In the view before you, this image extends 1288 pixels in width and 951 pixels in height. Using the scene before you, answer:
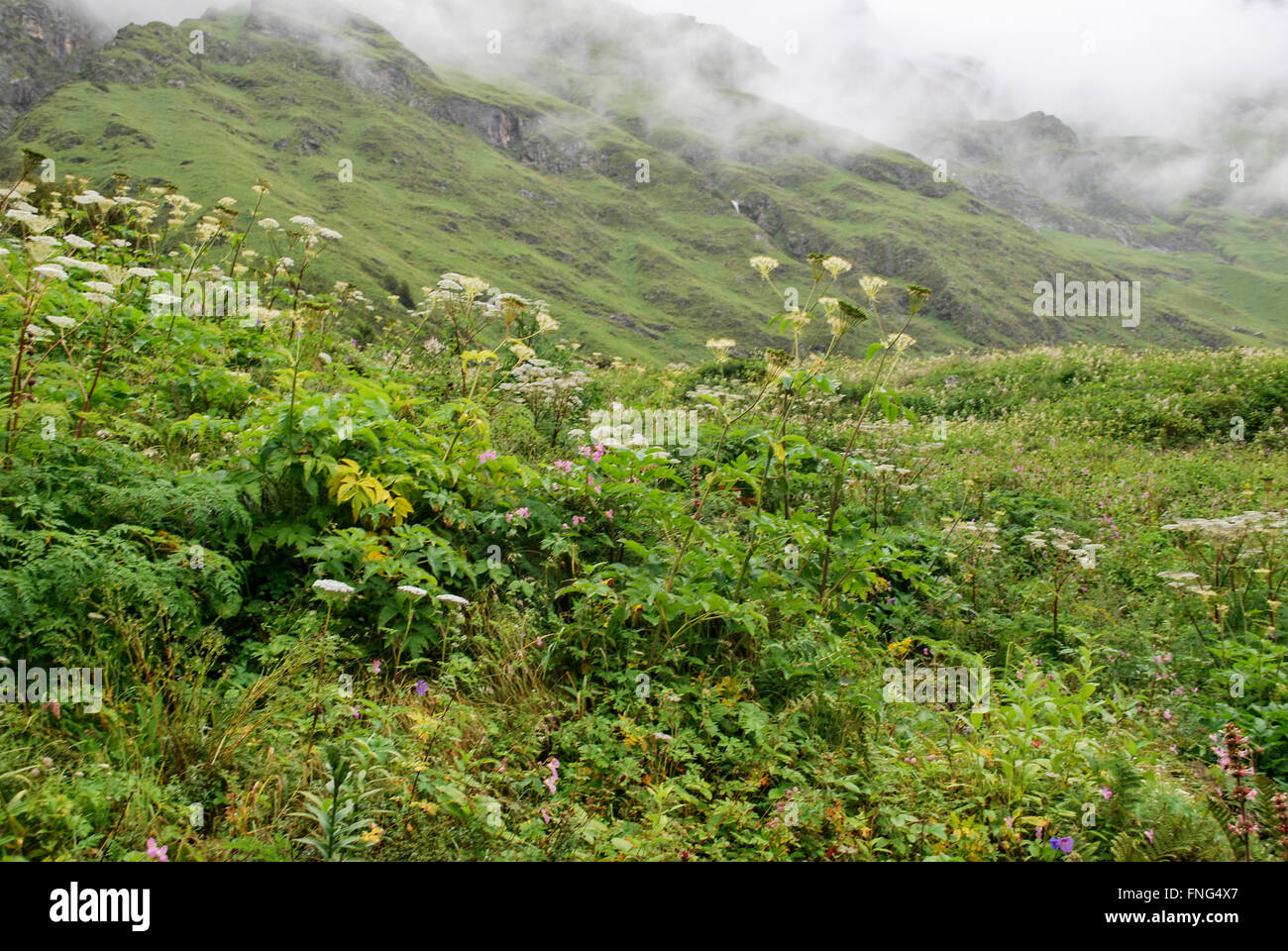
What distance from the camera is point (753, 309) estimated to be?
13862 cm

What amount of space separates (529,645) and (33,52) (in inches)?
10390

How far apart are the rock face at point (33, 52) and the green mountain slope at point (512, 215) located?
29.2 metres

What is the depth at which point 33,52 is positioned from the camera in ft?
590

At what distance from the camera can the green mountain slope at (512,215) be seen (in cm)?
11762

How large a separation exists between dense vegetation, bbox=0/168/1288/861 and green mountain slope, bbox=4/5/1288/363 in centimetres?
8655

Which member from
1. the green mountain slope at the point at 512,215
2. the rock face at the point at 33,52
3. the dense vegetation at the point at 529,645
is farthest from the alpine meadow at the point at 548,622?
the rock face at the point at 33,52

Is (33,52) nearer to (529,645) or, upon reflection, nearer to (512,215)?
(512,215)

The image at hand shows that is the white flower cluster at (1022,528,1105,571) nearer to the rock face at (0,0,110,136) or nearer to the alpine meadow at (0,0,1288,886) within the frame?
the alpine meadow at (0,0,1288,886)

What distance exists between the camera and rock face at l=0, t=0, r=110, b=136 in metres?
167

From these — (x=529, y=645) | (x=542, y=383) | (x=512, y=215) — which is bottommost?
(x=529, y=645)

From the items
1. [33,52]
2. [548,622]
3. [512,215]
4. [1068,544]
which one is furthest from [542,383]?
[33,52]

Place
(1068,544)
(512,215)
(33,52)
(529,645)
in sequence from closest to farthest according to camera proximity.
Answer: (529,645) → (1068,544) → (512,215) → (33,52)

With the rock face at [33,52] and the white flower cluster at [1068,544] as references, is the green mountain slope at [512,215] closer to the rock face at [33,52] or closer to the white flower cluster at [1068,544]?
the rock face at [33,52]
